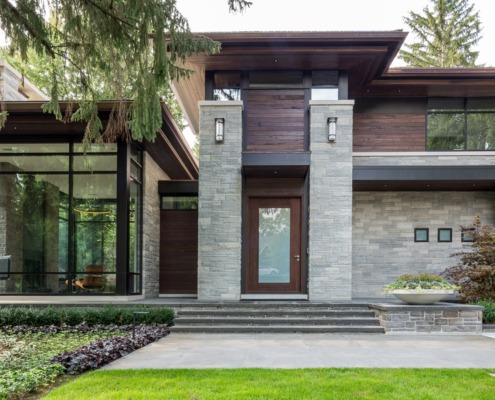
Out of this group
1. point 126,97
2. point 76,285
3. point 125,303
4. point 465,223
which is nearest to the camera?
point 126,97

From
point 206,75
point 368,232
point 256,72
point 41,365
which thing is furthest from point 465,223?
point 41,365

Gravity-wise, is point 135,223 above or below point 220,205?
below

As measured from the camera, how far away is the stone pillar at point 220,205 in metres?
10.4

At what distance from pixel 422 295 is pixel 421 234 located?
3831mm

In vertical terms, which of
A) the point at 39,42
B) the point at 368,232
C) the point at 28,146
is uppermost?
the point at 39,42

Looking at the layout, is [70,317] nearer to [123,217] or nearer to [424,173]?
[123,217]

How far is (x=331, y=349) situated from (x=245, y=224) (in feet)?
14.8

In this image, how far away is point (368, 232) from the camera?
12266 millimetres

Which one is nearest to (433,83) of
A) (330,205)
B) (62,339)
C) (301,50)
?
(301,50)

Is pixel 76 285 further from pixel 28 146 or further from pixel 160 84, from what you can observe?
pixel 160 84

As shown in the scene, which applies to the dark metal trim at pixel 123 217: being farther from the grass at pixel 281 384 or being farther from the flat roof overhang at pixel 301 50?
the grass at pixel 281 384

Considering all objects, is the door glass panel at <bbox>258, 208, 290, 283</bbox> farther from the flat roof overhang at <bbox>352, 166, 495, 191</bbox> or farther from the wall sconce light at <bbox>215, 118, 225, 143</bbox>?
the flat roof overhang at <bbox>352, 166, 495, 191</bbox>

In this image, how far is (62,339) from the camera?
24.0 feet

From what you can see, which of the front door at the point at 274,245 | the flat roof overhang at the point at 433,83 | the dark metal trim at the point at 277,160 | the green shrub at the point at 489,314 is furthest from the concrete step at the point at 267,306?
the flat roof overhang at the point at 433,83
